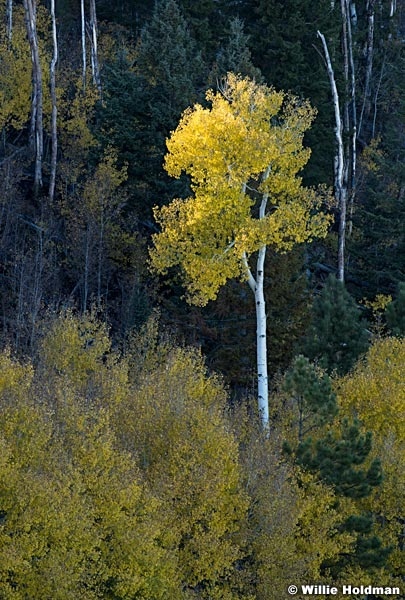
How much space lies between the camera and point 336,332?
31844 millimetres

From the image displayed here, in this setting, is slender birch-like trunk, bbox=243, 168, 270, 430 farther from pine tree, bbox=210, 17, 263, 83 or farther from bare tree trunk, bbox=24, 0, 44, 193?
bare tree trunk, bbox=24, 0, 44, 193

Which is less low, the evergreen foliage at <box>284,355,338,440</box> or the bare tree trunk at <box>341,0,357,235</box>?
the bare tree trunk at <box>341,0,357,235</box>

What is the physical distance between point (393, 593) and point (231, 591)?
4.75 meters

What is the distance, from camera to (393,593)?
84.8ft

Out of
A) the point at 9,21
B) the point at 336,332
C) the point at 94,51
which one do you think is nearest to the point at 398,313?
the point at 336,332

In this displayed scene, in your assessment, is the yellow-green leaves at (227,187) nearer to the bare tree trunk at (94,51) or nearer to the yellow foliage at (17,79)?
the yellow foliage at (17,79)

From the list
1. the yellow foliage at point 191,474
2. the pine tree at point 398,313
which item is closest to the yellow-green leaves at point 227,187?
the yellow foliage at point 191,474

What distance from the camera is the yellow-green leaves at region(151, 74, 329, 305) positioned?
1034 inches

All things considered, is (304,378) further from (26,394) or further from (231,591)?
(26,394)

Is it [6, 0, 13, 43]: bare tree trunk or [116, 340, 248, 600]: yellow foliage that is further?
[6, 0, 13, 43]: bare tree trunk

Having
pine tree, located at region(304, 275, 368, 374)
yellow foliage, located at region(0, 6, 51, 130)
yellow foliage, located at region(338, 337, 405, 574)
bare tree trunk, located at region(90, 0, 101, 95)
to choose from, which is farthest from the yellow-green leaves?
bare tree trunk, located at region(90, 0, 101, 95)

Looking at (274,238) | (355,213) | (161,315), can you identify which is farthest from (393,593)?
(355,213)

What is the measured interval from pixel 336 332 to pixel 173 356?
6292mm

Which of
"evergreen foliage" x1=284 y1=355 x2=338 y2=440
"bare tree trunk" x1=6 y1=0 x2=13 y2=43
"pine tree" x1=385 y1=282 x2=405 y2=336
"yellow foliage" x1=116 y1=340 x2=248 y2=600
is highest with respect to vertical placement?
"bare tree trunk" x1=6 y1=0 x2=13 y2=43
